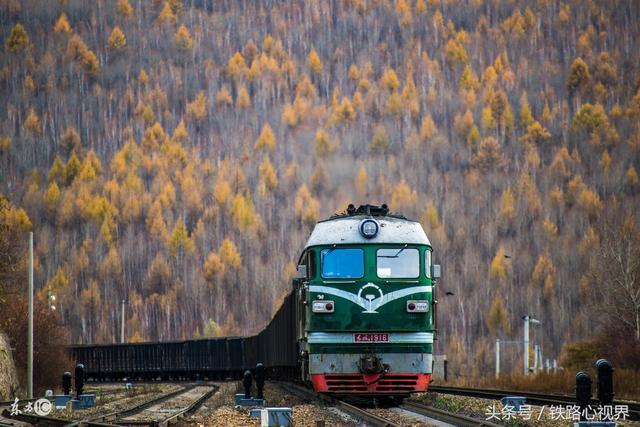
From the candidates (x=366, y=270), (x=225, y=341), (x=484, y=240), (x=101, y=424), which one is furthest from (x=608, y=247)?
(x=484, y=240)

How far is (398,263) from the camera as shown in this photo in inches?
1059

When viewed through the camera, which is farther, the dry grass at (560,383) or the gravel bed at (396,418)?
the dry grass at (560,383)

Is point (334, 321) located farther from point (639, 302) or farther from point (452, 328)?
point (452, 328)

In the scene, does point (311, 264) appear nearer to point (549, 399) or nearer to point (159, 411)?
point (159, 411)

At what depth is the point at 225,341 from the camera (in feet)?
250

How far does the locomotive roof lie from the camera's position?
27062 mm

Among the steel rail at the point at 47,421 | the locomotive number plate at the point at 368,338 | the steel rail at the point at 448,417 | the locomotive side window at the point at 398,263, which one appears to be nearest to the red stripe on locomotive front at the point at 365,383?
the steel rail at the point at 448,417

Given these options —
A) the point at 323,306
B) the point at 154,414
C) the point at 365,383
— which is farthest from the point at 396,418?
the point at 154,414

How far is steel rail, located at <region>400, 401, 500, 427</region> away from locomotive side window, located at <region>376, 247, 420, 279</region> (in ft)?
10.2

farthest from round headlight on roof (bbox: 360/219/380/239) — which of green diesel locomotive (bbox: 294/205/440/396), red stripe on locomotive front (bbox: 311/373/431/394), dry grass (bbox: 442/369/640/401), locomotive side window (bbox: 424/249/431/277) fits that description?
dry grass (bbox: 442/369/640/401)

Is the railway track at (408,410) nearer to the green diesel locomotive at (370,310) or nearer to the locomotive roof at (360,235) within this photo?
the green diesel locomotive at (370,310)

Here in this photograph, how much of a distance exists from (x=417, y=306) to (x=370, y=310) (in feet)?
3.62

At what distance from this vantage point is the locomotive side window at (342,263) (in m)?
26.8

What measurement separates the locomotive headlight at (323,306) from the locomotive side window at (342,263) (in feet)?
2.41
